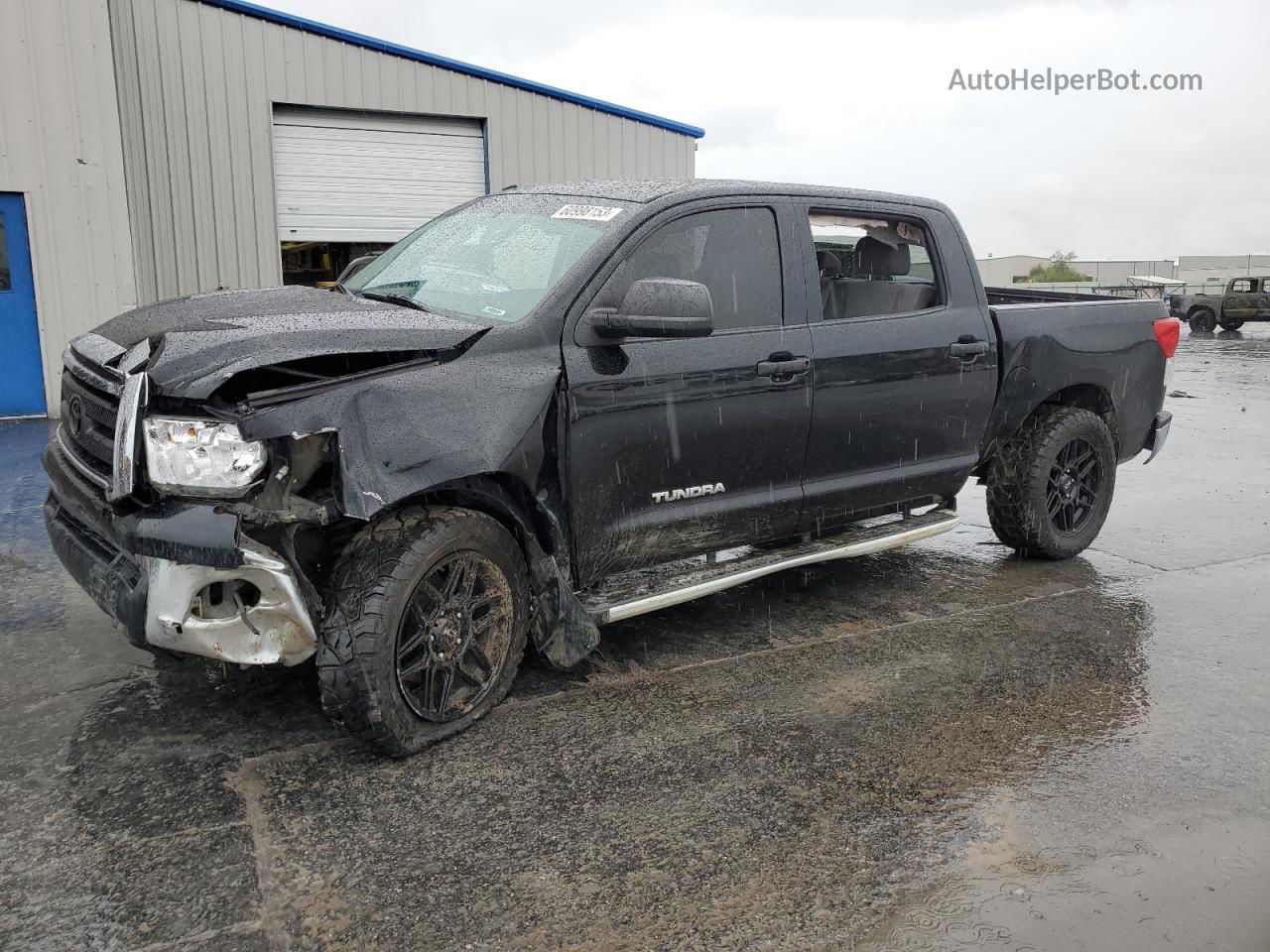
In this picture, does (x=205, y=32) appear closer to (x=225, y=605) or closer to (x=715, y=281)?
(x=715, y=281)

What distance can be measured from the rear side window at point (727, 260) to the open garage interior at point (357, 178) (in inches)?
386

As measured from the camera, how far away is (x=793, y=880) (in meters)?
2.84

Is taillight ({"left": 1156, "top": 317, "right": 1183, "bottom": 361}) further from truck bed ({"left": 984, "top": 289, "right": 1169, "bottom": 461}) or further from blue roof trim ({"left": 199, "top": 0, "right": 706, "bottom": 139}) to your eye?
blue roof trim ({"left": 199, "top": 0, "right": 706, "bottom": 139})

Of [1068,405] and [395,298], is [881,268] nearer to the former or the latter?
[1068,405]

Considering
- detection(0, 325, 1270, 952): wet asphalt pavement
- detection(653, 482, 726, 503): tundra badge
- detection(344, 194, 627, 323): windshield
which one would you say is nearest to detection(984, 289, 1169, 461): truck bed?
detection(0, 325, 1270, 952): wet asphalt pavement

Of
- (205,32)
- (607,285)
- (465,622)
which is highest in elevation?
(205,32)

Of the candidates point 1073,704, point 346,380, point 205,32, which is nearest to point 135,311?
point 346,380

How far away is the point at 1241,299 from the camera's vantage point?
30.0 meters

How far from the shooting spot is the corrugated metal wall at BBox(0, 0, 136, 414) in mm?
10094

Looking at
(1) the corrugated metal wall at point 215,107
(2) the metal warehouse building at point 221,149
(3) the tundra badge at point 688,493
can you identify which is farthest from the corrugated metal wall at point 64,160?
(3) the tundra badge at point 688,493

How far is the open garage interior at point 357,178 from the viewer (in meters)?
12.9

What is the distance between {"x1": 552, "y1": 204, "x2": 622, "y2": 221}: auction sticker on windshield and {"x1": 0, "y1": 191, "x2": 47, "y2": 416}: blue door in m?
8.34

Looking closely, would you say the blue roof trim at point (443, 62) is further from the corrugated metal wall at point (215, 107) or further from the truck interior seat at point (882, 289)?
the truck interior seat at point (882, 289)

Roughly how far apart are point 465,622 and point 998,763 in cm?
183
